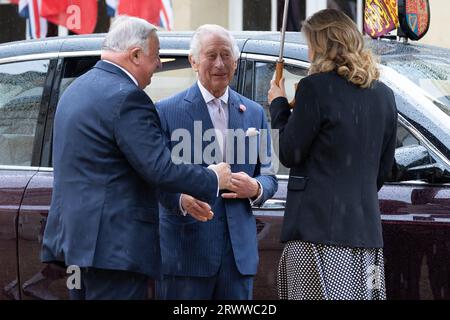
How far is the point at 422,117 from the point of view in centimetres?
516

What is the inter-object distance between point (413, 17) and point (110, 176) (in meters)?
2.40

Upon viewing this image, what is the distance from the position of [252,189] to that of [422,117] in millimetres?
878

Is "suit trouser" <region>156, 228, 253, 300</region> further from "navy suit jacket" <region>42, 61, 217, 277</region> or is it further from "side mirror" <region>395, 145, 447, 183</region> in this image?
"side mirror" <region>395, 145, 447, 183</region>

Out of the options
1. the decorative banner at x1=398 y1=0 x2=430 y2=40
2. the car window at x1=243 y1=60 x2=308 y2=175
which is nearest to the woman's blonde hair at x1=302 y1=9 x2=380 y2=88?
the car window at x1=243 y1=60 x2=308 y2=175

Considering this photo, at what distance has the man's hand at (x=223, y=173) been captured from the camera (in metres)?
4.63

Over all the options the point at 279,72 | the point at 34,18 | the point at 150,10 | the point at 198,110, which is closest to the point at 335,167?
the point at 279,72

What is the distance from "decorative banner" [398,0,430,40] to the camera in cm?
602

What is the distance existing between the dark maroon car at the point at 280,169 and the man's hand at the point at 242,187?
38cm

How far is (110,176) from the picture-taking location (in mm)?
4344

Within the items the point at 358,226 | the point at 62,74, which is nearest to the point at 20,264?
the point at 62,74

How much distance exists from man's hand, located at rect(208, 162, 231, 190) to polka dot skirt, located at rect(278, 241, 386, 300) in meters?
0.37

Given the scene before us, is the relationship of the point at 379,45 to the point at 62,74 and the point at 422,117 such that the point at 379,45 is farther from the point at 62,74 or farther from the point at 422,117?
the point at 62,74

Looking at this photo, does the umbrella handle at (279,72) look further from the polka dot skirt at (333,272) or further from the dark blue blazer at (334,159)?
the polka dot skirt at (333,272)

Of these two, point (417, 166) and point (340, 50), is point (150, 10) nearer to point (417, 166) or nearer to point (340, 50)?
point (417, 166)
